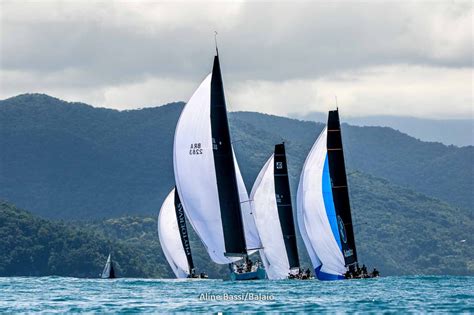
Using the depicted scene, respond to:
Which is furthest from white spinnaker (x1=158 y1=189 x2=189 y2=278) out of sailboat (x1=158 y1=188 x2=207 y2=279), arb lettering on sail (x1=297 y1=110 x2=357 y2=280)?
arb lettering on sail (x1=297 y1=110 x2=357 y2=280)

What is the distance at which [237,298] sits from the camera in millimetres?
66125

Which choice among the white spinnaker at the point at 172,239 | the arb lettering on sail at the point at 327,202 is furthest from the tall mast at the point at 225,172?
the white spinnaker at the point at 172,239

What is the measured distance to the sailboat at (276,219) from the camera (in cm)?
9906

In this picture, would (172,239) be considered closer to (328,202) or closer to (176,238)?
(176,238)

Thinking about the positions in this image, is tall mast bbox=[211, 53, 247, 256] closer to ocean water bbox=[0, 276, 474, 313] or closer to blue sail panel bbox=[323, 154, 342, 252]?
ocean water bbox=[0, 276, 474, 313]

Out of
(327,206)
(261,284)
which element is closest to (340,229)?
(327,206)

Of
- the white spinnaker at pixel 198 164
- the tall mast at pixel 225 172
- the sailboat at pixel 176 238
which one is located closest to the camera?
the white spinnaker at pixel 198 164

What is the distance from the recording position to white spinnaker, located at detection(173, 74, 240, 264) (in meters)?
75.8

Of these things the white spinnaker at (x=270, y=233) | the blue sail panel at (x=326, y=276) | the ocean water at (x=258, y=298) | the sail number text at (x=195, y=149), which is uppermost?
the sail number text at (x=195, y=149)

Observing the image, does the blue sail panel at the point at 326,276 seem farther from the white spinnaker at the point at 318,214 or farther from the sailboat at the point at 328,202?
the white spinnaker at the point at 318,214

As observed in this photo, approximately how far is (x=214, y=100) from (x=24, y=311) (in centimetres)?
2178

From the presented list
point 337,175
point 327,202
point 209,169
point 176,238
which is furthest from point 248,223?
point 176,238

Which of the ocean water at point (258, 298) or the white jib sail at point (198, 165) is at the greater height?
the white jib sail at point (198, 165)

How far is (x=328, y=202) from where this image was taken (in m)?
86.2
